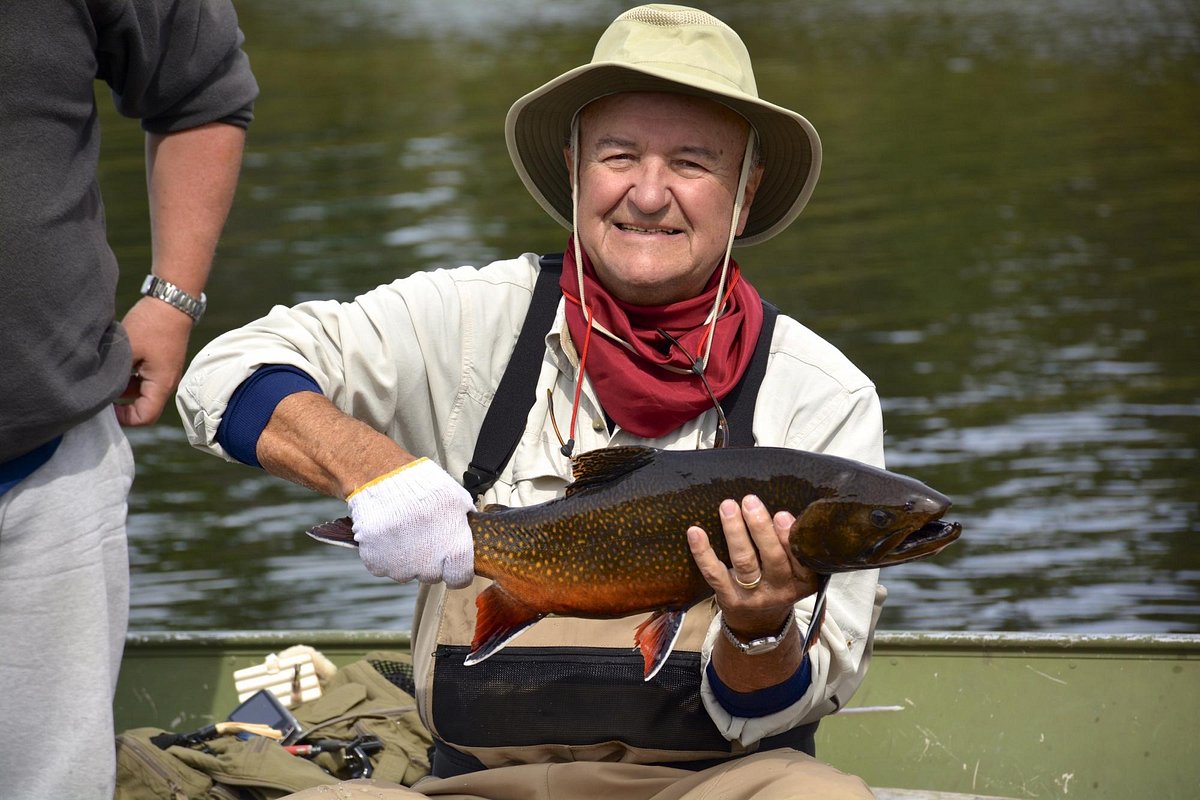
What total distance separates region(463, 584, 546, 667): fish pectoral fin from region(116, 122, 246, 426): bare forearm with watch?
1.33 m

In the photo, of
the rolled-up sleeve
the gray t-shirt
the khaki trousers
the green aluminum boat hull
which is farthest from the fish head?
the green aluminum boat hull

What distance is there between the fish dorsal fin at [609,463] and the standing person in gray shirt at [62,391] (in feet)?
4.16

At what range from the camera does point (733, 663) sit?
10.9 ft

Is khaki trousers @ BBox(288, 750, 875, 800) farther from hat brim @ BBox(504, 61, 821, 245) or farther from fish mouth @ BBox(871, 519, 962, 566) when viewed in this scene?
hat brim @ BBox(504, 61, 821, 245)

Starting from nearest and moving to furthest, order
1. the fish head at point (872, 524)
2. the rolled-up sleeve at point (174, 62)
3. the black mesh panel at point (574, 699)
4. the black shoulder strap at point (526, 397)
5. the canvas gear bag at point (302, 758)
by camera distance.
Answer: the fish head at point (872, 524) → the black mesh panel at point (574, 699) → the black shoulder strap at point (526, 397) → the rolled-up sleeve at point (174, 62) → the canvas gear bag at point (302, 758)

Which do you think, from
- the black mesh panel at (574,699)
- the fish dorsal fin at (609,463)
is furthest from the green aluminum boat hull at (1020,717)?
the fish dorsal fin at (609,463)

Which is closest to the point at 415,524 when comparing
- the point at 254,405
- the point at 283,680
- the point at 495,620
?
the point at 495,620

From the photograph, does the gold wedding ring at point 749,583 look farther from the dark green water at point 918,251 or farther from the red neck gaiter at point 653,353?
the dark green water at point 918,251

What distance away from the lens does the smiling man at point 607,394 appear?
3465mm

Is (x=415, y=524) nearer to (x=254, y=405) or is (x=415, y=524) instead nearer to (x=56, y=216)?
(x=254, y=405)

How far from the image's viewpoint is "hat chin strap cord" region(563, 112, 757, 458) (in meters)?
3.69

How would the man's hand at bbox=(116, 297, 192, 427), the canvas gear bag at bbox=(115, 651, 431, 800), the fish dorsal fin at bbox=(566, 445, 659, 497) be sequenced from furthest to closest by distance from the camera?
the canvas gear bag at bbox=(115, 651, 431, 800) → the man's hand at bbox=(116, 297, 192, 427) → the fish dorsal fin at bbox=(566, 445, 659, 497)

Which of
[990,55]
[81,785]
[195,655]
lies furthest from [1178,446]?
[990,55]

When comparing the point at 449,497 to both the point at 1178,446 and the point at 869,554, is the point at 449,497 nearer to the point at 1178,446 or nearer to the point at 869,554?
the point at 869,554
